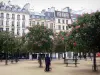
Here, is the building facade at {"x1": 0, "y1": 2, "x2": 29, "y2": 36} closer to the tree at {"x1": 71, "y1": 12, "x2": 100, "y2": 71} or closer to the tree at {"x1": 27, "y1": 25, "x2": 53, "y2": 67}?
the tree at {"x1": 27, "y1": 25, "x2": 53, "y2": 67}

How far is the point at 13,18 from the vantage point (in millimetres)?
69250

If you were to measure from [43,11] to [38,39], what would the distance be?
52.8m

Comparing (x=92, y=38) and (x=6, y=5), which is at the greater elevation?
(x=6, y=5)

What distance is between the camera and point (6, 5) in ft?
228

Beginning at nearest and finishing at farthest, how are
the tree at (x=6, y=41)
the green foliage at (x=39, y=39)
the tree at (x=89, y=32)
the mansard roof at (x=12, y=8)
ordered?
the tree at (x=89, y=32), the green foliage at (x=39, y=39), the tree at (x=6, y=41), the mansard roof at (x=12, y=8)

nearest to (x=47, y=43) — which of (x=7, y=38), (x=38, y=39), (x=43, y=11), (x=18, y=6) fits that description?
(x=38, y=39)

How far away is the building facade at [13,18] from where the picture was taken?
67.1 meters

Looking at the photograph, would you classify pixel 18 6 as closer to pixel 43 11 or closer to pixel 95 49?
pixel 43 11

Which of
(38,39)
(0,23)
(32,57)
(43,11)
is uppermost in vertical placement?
(43,11)

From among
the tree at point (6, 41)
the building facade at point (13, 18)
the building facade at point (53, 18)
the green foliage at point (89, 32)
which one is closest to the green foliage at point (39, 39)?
the tree at point (6, 41)

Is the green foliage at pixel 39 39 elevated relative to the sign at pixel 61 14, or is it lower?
lower

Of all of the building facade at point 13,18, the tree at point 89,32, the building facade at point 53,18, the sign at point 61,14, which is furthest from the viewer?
the sign at point 61,14

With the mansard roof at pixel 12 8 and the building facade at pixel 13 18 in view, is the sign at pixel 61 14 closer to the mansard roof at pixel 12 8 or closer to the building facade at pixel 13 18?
the mansard roof at pixel 12 8

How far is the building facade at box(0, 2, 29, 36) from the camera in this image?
220 feet
